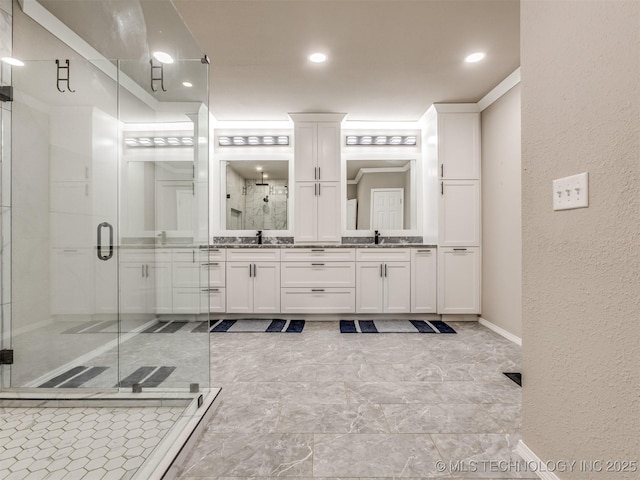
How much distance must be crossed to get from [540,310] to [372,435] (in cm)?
96

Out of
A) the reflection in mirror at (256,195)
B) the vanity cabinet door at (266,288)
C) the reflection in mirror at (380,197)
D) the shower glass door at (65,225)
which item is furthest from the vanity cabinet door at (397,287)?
the shower glass door at (65,225)

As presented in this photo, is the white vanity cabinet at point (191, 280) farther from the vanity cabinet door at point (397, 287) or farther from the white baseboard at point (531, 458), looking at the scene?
the vanity cabinet door at point (397, 287)

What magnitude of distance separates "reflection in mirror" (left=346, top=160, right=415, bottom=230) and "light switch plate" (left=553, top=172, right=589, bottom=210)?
9.58 ft

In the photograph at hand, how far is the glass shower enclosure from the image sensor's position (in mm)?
1799

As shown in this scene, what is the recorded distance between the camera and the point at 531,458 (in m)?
1.25

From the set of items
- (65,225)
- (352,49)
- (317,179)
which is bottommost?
(65,225)

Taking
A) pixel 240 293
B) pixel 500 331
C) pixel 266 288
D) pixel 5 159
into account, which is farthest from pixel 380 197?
pixel 5 159

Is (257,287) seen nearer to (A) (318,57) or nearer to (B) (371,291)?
(B) (371,291)

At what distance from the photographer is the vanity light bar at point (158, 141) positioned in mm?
2174

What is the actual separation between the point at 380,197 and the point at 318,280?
1.46 metres

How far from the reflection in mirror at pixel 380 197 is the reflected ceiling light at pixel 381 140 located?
240 mm

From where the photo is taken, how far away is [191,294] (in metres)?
2.06

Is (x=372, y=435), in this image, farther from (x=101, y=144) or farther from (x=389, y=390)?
(x=101, y=144)

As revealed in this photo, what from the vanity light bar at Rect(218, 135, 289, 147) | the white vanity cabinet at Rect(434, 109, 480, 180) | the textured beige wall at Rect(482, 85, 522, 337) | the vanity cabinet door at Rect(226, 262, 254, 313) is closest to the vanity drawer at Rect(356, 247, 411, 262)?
the textured beige wall at Rect(482, 85, 522, 337)
